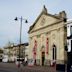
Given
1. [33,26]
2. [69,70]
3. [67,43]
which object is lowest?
[69,70]

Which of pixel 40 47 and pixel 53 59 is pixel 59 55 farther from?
pixel 40 47

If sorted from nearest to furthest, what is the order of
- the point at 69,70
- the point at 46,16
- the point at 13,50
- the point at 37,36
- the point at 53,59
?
the point at 69,70 < the point at 53,59 < the point at 46,16 < the point at 37,36 < the point at 13,50

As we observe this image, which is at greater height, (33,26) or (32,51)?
(33,26)

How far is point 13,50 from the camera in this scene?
151250 mm

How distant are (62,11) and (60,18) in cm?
225

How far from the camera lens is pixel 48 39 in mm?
82188

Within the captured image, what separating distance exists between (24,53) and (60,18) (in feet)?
198

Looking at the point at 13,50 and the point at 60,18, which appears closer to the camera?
the point at 60,18

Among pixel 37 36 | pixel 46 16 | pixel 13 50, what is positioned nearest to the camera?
pixel 46 16

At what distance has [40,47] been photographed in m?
87.6

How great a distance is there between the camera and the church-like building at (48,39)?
2959 inches

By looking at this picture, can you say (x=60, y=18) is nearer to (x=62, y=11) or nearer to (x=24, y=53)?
(x=62, y=11)

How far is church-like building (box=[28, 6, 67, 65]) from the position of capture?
75156mm

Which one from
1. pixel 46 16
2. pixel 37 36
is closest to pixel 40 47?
pixel 37 36
